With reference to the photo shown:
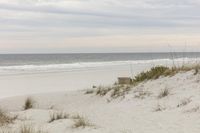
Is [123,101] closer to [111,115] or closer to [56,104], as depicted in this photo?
[111,115]

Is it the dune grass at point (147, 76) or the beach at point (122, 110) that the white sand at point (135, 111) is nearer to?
the beach at point (122, 110)

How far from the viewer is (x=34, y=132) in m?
6.15

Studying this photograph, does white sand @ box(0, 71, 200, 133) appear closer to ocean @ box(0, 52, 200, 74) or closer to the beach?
the beach

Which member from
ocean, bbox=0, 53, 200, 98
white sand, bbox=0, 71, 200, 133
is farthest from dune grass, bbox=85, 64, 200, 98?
ocean, bbox=0, 53, 200, 98

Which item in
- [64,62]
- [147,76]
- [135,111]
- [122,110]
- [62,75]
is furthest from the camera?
[64,62]

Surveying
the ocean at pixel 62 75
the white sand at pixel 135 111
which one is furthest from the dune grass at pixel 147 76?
the ocean at pixel 62 75

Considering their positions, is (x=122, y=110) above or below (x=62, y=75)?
above

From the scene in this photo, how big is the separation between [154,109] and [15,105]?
5276mm

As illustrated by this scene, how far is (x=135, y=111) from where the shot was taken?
9.04 m

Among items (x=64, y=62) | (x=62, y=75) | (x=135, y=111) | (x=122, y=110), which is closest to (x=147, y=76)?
(x=122, y=110)

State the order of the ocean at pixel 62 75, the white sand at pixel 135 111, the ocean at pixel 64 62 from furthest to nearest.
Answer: the ocean at pixel 64 62, the ocean at pixel 62 75, the white sand at pixel 135 111

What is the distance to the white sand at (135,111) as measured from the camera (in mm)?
6984

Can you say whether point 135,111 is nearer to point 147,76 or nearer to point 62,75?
point 147,76

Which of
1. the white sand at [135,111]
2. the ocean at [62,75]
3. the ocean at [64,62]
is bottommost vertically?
the ocean at [64,62]
